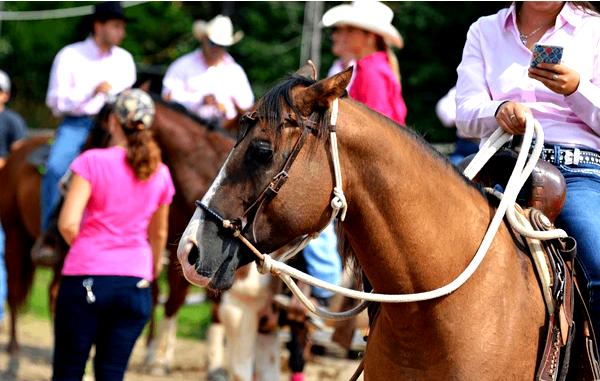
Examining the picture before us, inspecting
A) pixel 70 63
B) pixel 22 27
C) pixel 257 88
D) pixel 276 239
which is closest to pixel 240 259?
pixel 276 239

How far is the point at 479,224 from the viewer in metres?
3.68

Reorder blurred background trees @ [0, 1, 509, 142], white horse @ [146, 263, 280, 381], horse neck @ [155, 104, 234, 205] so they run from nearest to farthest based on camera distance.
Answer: white horse @ [146, 263, 280, 381] → horse neck @ [155, 104, 234, 205] → blurred background trees @ [0, 1, 509, 142]

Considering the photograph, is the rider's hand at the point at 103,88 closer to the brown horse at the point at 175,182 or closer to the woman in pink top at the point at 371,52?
the brown horse at the point at 175,182

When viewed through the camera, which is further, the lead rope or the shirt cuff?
the shirt cuff

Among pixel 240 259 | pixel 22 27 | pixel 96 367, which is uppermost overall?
pixel 240 259

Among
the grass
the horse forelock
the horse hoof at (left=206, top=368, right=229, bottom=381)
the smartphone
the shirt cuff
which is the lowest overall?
the grass

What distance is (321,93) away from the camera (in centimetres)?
343

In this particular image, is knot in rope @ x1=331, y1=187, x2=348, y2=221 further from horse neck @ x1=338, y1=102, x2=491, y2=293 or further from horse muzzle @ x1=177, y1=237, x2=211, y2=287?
horse muzzle @ x1=177, y1=237, x2=211, y2=287

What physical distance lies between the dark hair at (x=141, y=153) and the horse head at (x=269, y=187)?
231 cm

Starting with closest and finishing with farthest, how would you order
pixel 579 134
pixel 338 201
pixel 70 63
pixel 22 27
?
pixel 338 201 → pixel 579 134 → pixel 70 63 → pixel 22 27

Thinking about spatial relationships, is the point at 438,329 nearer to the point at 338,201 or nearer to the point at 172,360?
the point at 338,201

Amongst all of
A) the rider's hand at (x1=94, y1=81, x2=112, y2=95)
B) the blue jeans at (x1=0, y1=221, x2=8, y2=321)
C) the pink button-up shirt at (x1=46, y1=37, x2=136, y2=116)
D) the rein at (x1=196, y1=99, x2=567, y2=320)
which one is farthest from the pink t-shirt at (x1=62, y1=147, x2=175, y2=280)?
the blue jeans at (x1=0, y1=221, x2=8, y2=321)

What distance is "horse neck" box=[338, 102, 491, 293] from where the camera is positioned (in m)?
3.50

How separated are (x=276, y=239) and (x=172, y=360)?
6704 mm
